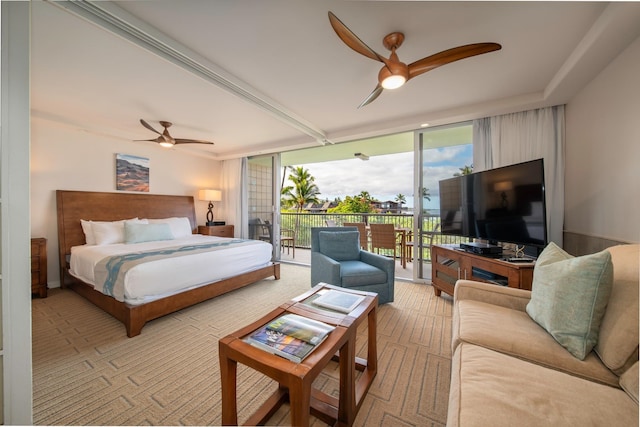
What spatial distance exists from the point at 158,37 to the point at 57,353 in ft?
8.53

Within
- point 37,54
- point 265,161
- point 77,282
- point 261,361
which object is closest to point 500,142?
point 261,361

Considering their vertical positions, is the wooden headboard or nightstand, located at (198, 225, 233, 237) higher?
the wooden headboard

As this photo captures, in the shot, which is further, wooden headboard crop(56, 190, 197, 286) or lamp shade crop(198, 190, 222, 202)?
lamp shade crop(198, 190, 222, 202)

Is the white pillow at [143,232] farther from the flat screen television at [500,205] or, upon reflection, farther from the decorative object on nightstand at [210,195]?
the flat screen television at [500,205]

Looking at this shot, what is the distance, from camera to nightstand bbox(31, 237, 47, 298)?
2.94 metres

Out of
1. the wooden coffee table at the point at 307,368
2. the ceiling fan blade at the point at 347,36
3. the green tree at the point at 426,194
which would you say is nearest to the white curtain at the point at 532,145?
the green tree at the point at 426,194

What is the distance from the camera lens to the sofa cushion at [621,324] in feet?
3.25

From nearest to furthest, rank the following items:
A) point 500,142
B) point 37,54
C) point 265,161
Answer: point 37,54 < point 500,142 < point 265,161

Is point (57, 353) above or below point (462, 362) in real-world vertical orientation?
below

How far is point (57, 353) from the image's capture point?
74.5 inches

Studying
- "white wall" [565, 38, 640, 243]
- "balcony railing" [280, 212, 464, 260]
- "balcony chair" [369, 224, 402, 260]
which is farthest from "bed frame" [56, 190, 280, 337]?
"white wall" [565, 38, 640, 243]

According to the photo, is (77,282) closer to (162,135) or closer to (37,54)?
(162,135)

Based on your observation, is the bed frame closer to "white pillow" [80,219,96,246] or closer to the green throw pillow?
"white pillow" [80,219,96,246]

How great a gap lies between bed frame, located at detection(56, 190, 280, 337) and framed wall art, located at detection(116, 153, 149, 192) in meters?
0.16
